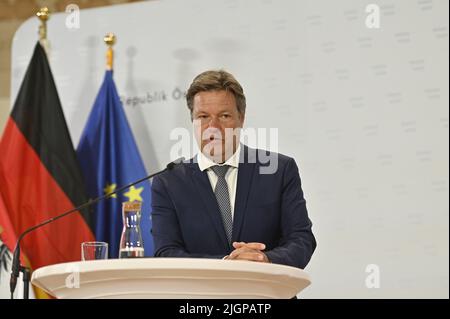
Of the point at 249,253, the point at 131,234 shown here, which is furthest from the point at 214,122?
the point at 249,253

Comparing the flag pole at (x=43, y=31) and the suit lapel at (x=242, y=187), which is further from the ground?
the flag pole at (x=43, y=31)

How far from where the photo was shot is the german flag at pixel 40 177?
13.9ft

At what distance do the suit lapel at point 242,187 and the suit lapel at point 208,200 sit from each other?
0.14ft

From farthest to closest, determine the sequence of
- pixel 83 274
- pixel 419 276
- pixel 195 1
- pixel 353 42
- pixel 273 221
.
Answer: pixel 195 1 < pixel 353 42 < pixel 419 276 < pixel 273 221 < pixel 83 274

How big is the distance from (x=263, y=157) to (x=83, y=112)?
255cm

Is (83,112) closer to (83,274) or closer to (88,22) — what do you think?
(88,22)

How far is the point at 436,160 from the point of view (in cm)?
388

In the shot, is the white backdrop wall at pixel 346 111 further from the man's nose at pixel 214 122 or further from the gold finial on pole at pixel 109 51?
the man's nose at pixel 214 122

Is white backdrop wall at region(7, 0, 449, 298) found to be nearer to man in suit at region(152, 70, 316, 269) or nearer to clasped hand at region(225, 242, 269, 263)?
man in suit at region(152, 70, 316, 269)

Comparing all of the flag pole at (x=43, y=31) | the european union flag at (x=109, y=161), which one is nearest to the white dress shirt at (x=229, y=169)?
the european union flag at (x=109, y=161)

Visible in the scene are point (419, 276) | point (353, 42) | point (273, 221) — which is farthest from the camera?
point (353, 42)

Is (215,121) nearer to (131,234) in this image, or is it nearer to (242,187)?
(242,187)

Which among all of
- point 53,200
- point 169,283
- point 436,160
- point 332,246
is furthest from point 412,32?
point 169,283

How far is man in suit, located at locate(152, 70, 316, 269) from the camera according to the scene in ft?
Answer: 7.80
